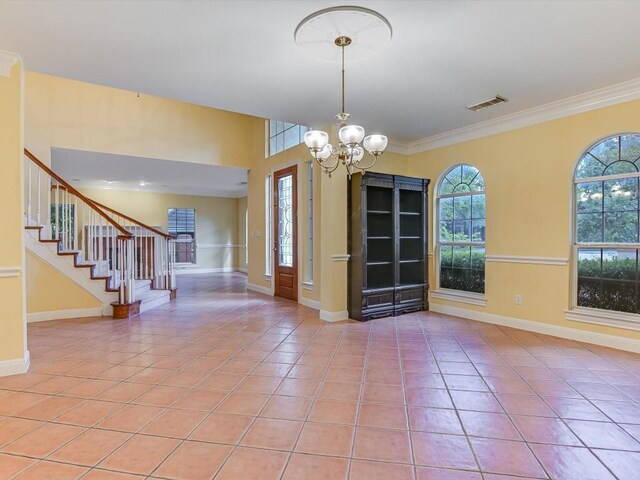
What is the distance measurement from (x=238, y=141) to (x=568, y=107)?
579 cm

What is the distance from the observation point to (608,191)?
3.81m

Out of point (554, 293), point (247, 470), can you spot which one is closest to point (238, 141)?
point (554, 293)

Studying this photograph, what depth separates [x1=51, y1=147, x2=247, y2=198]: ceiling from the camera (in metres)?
6.55

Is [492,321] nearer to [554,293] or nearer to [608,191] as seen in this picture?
[554,293]

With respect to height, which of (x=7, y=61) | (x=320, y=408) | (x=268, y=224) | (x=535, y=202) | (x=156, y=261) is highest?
(x=7, y=61)

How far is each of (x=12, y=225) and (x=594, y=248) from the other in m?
5.70

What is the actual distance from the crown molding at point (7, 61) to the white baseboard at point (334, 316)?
411cm

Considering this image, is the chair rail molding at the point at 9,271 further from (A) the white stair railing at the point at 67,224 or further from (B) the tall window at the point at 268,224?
(B) the tall window at the point at 268,224

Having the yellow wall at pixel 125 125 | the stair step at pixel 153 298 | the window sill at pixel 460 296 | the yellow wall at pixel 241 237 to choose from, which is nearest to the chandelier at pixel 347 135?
the window sill at pixel 460 296

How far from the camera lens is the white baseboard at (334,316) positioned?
486cm

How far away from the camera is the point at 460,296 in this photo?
519 cm

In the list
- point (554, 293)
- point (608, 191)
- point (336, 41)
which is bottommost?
point (554, 293)

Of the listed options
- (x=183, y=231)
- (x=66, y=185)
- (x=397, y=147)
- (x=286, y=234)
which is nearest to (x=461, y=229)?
(x=397, y=147)

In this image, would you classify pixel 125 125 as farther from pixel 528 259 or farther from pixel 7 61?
pixel 528 259
